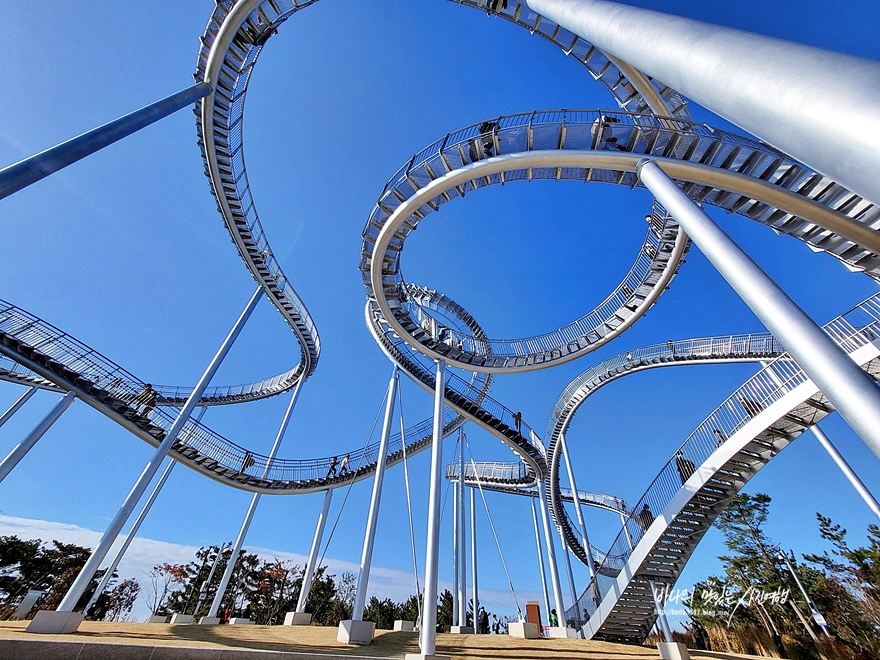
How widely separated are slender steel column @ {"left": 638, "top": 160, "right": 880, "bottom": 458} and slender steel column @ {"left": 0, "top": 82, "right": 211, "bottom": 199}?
6818mm

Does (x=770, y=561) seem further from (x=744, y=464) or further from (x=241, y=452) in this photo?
(x=241, y=452)

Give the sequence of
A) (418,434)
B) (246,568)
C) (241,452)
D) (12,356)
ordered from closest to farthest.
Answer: (12,356) → (241,452) → (418,434) → (246,568)

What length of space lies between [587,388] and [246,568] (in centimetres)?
3403

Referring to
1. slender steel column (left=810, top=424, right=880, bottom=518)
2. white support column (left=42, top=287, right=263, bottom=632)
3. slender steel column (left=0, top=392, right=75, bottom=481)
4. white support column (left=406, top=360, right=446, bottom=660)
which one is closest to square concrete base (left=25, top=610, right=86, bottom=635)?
white support column (left=42, top=287, right=263, bottom=632)

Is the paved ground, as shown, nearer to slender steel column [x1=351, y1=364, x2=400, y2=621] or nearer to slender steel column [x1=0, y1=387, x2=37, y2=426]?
slender steel column [x1=351, y1=364, x2=400, y2=621]

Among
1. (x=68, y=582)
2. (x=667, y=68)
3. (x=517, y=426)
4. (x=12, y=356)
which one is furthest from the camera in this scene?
(x=68, y=582)

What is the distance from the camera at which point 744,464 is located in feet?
33.8

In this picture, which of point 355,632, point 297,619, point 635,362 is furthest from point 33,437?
point 635,362

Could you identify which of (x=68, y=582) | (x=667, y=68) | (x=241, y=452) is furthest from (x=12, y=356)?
(x=68, y=582)

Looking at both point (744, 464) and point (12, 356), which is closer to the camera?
point (744, 464)

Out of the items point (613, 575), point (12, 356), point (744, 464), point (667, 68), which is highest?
point (12, 356)

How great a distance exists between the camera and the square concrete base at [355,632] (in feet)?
30.6

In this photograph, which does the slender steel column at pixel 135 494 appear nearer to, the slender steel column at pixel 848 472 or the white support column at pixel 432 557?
the white support column at pixel 432 557

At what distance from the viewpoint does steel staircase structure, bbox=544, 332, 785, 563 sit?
14.6m
